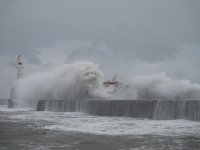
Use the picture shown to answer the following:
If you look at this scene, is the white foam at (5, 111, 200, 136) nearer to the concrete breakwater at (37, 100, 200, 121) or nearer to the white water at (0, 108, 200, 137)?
the white water at (0, 108, 200, 137)

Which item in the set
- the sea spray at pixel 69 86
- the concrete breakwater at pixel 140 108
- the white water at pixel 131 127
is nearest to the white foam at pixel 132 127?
the white water at pixel 131 127

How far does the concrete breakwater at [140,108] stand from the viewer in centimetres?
1978

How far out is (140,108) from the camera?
76.2 feet

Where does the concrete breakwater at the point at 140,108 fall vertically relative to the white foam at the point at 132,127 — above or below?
above

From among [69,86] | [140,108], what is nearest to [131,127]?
[140,108]

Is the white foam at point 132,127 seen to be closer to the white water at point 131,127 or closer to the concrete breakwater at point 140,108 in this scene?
the white water at point 131,127

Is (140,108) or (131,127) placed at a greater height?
(140,108)

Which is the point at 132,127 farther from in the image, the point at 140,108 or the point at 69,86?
the point at 69,86

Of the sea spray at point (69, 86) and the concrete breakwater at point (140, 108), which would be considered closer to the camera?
the concrete breakwater at point (140, 108)

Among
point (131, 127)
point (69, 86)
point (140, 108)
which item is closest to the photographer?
point (131, 127)

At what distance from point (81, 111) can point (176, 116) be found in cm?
1051

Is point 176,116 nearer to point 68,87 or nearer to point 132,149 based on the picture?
point 132,149

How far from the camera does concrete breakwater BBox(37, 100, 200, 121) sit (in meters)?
19.8

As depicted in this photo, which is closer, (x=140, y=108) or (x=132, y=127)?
(x=132, y=127)
